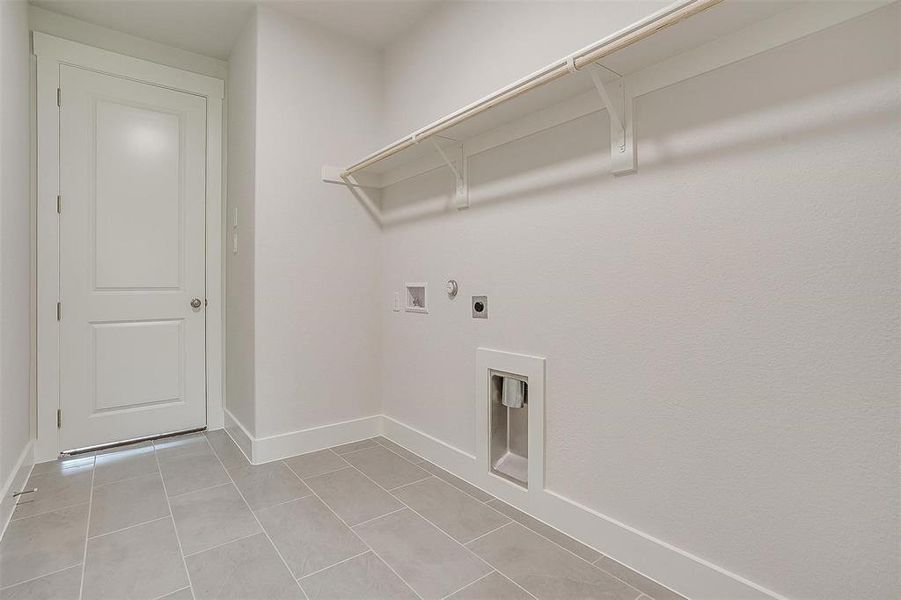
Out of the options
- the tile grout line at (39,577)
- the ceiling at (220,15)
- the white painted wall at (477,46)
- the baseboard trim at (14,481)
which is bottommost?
the tile grout line at (39,577)

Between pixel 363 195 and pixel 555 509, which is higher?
pixel 363 195

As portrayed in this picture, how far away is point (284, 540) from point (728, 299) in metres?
1.78

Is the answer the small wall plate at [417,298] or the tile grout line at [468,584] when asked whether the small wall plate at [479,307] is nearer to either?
the small wall plate at [417,298]

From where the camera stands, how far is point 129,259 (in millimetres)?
2799

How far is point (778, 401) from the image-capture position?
1.19 m

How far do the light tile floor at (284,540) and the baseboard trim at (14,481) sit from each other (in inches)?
1.3

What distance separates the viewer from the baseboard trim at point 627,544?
1287 mm

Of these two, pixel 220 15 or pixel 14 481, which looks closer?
Result: pixel 14 481

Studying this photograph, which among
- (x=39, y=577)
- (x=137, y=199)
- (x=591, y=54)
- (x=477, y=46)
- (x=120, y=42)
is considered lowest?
(x=39, y=577)

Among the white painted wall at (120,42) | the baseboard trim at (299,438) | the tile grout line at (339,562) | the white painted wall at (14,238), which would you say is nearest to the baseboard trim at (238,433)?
the baseboard trim at (299,438)

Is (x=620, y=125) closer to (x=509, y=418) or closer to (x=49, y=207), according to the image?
(x=509, y=418)

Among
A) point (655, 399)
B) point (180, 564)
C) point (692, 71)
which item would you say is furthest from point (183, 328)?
point (692, 71)

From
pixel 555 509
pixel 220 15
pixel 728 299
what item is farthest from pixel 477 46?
→ pixel 555 509

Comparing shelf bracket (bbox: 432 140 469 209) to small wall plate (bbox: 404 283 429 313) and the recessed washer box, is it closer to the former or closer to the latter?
small wall plate (bbox: 404 283 429 313)
